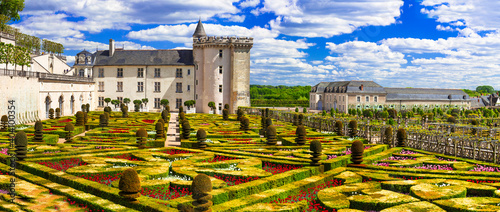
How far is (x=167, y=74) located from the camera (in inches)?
2354

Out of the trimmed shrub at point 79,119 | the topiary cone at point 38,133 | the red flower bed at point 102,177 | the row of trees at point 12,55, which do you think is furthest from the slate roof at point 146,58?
the red flower bed at point 102,177

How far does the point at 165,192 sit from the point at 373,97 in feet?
219

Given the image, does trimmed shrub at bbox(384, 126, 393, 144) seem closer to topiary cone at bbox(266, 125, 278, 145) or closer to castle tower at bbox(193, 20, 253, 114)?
topiary cone at bbox(266, 125, 278, 145)

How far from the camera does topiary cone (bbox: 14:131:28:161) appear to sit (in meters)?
15.3

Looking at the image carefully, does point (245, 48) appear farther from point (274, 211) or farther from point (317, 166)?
point (274, 211)

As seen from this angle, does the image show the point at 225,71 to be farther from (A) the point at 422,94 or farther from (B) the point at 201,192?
(B) the point at 201,192

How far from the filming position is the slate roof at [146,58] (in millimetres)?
60000

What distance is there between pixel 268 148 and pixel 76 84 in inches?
1558

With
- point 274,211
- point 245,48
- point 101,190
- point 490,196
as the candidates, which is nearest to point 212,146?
point 101,190

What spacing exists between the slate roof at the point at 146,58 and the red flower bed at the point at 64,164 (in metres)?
43.7

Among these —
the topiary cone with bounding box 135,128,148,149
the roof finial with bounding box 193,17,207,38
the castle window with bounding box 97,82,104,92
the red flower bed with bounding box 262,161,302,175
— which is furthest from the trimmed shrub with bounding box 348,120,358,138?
the castle window with bounding box 97,82,104,92

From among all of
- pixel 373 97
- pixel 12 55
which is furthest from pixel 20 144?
pixel 373 97

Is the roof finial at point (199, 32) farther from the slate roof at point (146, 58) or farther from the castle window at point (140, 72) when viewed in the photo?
the castle window at point (140, 72)

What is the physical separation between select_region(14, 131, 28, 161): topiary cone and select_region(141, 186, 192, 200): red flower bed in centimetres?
613
